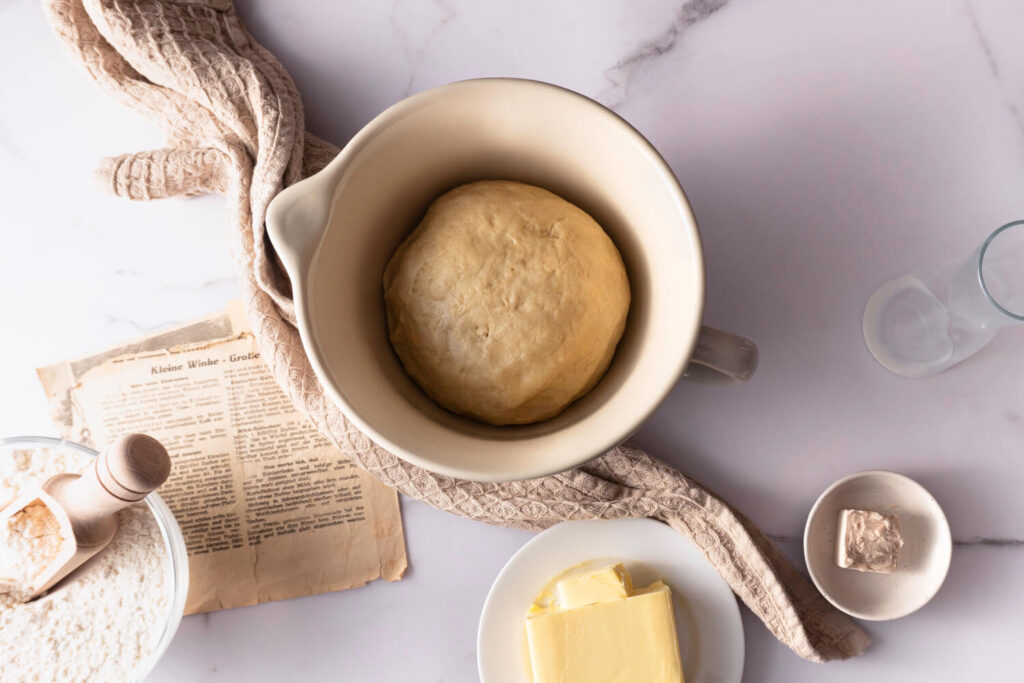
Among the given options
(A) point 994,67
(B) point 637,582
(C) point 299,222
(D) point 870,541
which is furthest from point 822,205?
(C) point 299,222

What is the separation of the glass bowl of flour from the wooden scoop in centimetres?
2

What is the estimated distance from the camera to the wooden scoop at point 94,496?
80 cm

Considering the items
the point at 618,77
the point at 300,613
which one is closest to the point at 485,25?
the point at 618,77

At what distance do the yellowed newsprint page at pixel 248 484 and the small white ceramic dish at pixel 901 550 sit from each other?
530 millimetres

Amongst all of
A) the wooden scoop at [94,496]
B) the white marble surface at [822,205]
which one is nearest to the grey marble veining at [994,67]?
the white marble surface at [822,205]

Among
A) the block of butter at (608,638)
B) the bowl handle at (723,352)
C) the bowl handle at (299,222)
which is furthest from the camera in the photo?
the block of butter at (608,638)

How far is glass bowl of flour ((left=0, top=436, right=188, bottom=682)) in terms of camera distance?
0.88 m

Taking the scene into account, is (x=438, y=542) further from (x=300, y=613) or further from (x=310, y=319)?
(x=310, y=319)

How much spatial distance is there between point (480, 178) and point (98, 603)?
0.71 m

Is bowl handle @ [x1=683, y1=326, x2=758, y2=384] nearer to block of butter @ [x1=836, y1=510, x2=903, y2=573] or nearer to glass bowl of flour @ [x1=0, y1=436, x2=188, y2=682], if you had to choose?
block of butter @ [x1=836, y1=510, x2=903, y2=573]

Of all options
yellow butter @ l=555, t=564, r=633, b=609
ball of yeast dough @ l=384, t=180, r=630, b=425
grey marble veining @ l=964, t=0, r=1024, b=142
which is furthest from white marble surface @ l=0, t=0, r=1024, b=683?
ball of yeast dough @ l=384, t=180, r=630, b=425

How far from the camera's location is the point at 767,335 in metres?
0.93

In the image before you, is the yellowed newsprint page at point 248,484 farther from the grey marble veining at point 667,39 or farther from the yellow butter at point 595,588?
the grey marble veining at point 667,39

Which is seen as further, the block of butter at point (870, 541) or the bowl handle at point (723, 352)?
the block of butter at point (870, 541)
